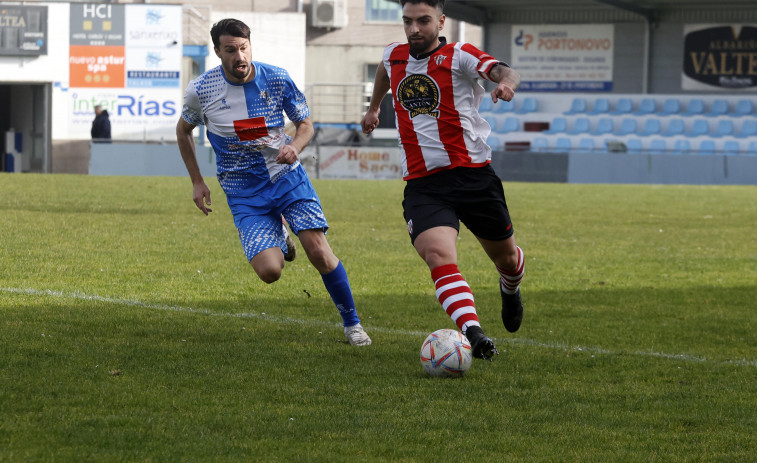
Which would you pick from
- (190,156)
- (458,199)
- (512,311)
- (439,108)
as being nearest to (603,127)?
(512,311)

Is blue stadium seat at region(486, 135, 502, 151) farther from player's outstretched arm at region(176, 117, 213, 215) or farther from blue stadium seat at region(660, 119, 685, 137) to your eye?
player's outstretched arm at region(176, 117, 213, 215)

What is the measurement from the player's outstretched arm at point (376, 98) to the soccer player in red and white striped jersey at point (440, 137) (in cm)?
16

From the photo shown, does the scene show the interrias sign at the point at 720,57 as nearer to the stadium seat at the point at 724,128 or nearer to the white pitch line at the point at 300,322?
the stadium seat at the point at 724,128

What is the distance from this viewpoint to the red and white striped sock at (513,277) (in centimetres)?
611

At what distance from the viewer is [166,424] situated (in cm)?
402

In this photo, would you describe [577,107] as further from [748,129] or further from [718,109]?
[748,129]

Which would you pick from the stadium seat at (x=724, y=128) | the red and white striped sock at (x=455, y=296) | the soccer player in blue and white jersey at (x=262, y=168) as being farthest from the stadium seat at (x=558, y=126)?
the red and white striped sock at (x=455, y=296)

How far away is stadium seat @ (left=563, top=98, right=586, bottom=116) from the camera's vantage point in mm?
34000

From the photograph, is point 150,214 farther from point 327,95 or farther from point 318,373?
point 327,95

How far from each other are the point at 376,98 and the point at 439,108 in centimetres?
63

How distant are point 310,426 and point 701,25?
108 feet

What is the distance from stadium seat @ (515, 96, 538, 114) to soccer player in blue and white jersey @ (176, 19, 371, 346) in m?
28.8

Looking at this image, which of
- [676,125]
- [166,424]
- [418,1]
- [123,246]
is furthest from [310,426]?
[676,125]

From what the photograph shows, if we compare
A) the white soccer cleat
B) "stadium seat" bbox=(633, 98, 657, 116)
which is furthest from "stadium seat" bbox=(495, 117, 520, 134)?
the white soccer cleat
